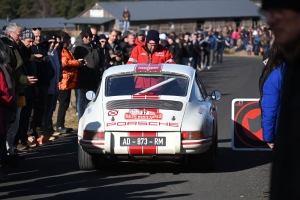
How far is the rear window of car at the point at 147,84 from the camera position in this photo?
33.9ft

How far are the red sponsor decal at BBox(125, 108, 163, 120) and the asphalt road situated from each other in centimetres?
78

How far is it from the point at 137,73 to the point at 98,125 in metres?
1.35

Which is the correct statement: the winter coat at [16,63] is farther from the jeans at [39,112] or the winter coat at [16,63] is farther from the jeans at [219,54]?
the jeans at [219,54]

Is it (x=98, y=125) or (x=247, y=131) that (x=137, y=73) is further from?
(x=247, y=131)

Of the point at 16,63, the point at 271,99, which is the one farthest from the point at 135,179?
the point at 271,99

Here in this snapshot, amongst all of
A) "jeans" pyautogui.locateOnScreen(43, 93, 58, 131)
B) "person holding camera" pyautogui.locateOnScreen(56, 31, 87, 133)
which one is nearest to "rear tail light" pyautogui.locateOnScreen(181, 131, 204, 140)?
"jeans" pyautogui.locateOnScreen(43, 93, 58, 131)

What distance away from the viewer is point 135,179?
31.4 ft

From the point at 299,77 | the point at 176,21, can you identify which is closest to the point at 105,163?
the point at 299,77

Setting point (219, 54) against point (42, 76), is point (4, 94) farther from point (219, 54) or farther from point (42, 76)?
point (219, 54)

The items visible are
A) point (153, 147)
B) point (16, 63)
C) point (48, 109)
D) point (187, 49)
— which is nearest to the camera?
point (153, 147)

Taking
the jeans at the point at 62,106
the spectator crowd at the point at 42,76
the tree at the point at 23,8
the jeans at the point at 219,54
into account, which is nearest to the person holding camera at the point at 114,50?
the spectator crowd at the point at 42,76

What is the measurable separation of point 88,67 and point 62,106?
98cm

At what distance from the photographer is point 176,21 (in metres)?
98.6

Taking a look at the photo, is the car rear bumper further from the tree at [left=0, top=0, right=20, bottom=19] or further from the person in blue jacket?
the tree at [left=0, top=0, right=20, bottom=19]
